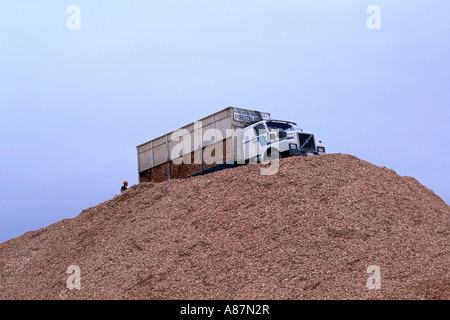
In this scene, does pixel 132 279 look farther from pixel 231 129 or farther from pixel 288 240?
pixel 231 129

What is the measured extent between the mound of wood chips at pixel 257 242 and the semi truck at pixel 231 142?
1.83 metres

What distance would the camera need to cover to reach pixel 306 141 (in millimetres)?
24797

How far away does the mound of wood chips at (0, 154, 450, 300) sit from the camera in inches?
637

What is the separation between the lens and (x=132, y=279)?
17984 millimetres

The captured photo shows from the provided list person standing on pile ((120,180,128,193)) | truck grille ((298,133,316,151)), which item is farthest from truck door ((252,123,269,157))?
person standing on pile ((120,180,128,193))

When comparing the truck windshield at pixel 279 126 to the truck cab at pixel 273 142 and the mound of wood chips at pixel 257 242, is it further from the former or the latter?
the mound of wood chips at pixel 257 242

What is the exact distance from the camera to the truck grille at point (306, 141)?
24.6 meters

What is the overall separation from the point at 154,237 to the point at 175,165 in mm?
8282
